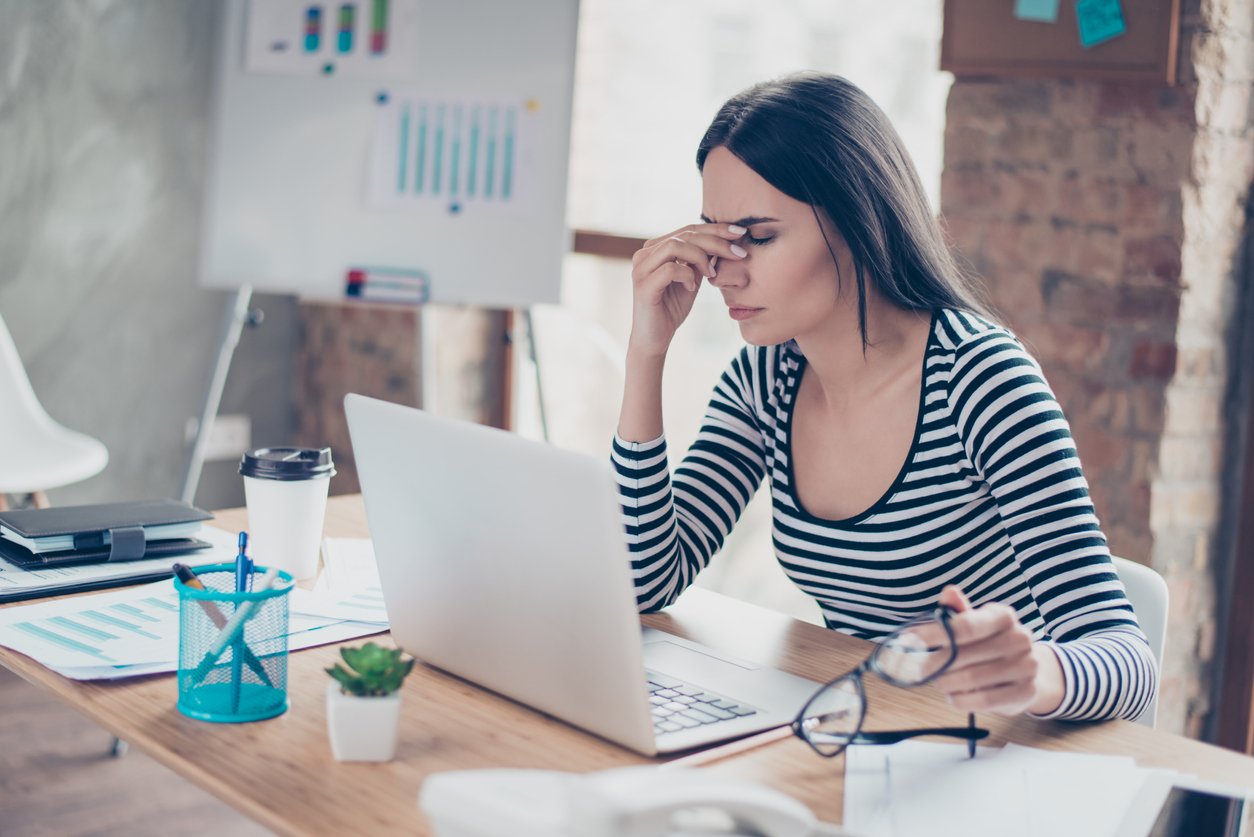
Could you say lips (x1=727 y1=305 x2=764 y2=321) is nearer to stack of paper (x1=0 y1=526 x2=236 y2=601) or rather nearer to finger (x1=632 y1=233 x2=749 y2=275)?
finger (x1=632 y1=233 x2=749 y2=275)

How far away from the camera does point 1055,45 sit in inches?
78.7

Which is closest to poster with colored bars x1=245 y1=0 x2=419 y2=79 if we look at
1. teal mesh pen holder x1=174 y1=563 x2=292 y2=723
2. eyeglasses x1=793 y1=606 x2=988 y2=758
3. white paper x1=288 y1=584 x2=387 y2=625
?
white paper x1=288 y1=584 x2=387 y2=625

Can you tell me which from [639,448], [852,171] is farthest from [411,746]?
[852,171]

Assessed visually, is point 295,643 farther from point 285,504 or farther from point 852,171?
point 852,171

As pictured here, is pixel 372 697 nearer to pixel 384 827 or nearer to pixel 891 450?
pixel 384 827

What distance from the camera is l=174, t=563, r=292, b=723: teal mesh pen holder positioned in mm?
946

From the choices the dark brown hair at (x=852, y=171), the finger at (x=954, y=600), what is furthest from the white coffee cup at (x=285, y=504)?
the finger at (x=954, y=600)

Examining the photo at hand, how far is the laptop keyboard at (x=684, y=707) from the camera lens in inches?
38.1

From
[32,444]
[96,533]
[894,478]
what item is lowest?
[32,444]

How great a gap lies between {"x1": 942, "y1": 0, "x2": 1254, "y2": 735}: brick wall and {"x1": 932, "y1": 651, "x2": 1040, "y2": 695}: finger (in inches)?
45.1

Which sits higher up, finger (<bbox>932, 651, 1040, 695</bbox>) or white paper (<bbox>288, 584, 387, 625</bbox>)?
finger (<bbox>932, 651, 1040, 695</bbox>)

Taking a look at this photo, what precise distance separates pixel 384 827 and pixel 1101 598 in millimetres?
657

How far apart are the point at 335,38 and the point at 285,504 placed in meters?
1.62

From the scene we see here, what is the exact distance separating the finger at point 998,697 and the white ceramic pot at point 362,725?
1.30 feet
